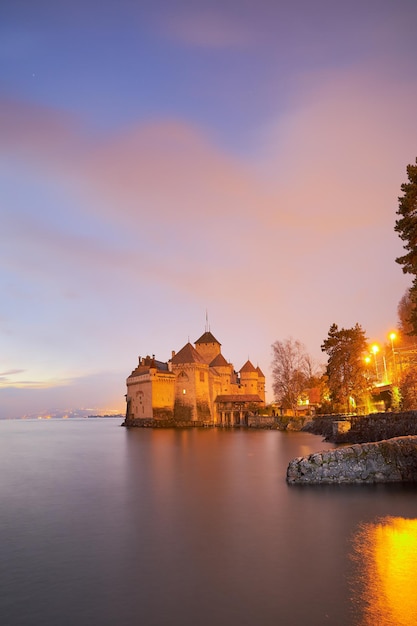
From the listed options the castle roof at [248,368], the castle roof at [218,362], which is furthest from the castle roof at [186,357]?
the castle roof at [248,368]

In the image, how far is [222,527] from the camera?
36.3 ft

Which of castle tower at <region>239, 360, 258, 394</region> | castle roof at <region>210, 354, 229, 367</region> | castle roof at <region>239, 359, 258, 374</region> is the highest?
castle roof at <region>210, 354, 229, 367</region>

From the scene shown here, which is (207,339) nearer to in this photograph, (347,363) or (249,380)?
(249,380)

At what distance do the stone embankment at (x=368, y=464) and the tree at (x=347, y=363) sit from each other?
77.6 ft

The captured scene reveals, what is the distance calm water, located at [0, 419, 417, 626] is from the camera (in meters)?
6.52

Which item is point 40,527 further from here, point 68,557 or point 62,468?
point 62,468

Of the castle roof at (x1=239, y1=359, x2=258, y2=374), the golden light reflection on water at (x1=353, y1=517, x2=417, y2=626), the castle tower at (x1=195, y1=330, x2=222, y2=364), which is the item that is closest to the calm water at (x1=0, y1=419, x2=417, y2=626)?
the golden light reflection on water at (x1=353, y1=517, x2=417, y2=626)

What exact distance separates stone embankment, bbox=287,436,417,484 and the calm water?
0.75 meters

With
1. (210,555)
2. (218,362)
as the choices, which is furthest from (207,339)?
(210,555)

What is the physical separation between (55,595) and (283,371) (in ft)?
167

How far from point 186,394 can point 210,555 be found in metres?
56.6

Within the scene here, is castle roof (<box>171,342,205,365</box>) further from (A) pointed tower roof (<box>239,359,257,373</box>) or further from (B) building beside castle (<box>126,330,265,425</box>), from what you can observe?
(A) pointed tower roof (<box>239,359,257,373</box>)

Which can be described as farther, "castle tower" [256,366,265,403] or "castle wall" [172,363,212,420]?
"castle tower" [256,366,265,403]

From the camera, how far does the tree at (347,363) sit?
38625 mm
